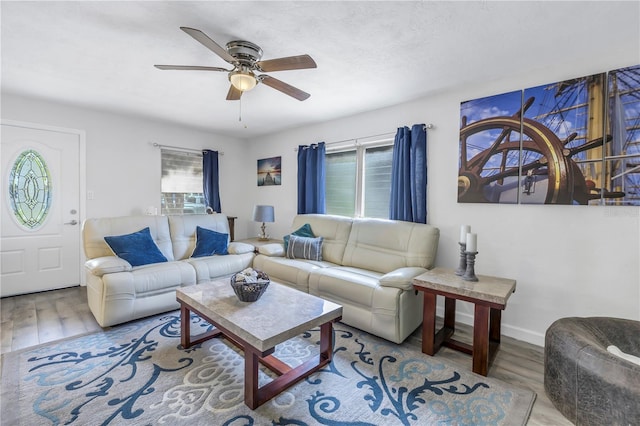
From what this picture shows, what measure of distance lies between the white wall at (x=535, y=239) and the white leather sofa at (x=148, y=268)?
2598 mm

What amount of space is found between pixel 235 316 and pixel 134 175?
347 cm

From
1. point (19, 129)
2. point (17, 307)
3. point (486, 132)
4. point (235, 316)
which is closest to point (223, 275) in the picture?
point (235, 316)

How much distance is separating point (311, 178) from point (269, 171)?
113 cm

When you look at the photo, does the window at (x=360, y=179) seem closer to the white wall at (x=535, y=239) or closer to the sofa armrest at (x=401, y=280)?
the white wall at (x=535, y=239)

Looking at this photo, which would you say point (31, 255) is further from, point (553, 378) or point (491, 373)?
point (553, 378)

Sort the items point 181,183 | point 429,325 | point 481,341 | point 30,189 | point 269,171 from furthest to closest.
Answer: point 269,171
point 181,183
point 30,189
point 429,325
point 481,341

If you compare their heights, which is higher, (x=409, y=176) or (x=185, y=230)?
(x=409, y=176)

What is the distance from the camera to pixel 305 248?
12.0ft

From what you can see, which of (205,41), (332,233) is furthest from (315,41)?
(332,233)

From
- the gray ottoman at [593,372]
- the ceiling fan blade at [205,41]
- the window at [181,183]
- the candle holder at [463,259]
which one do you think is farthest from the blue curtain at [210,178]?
the gray ottoman at [593,372]

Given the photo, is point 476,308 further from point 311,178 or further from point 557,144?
point 311,178

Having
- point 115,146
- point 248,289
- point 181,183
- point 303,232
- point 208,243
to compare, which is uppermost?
point 115,146

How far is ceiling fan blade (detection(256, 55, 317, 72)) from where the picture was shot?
1.88 meters

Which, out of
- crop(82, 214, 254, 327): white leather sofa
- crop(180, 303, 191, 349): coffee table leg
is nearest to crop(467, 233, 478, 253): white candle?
crop(180, 303, 191, 349): coffee table leg
